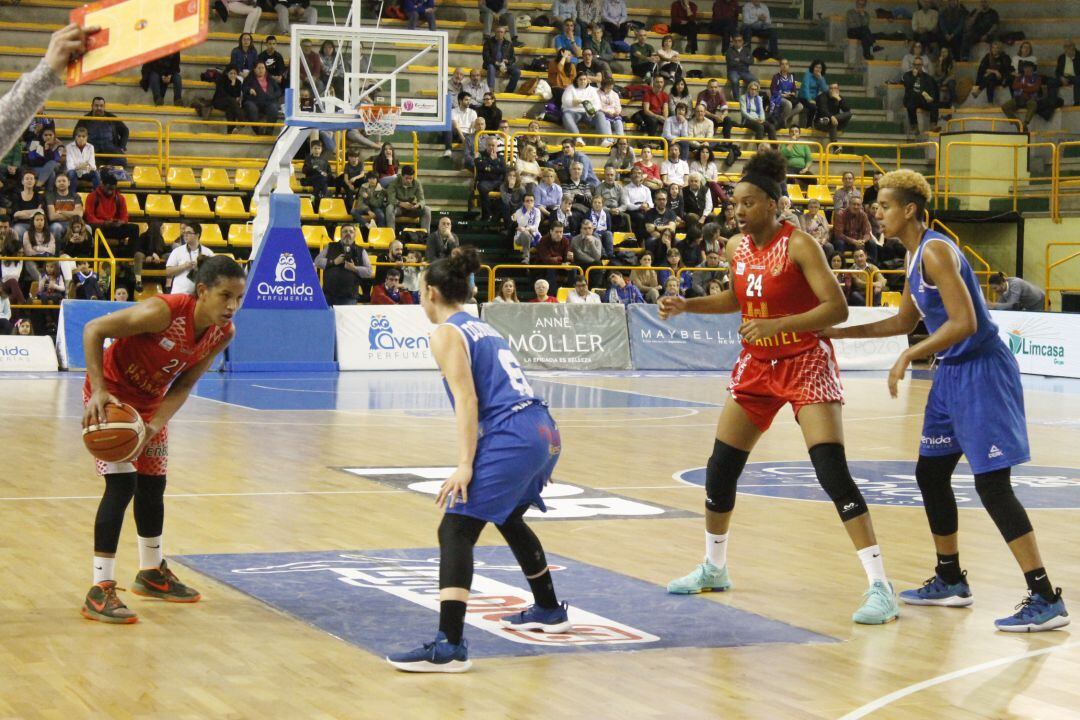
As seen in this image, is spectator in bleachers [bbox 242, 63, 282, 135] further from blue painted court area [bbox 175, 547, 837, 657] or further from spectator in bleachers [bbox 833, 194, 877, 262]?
blue painted court area [bbox 175, 547, 837, 657]

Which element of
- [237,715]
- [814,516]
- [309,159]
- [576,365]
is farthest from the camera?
[309,159]

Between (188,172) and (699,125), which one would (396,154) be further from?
(699,125)

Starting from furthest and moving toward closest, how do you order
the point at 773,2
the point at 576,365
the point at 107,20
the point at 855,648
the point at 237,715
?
the point at 773,2 < the point at 576,365 < the point at 855,648 < the point at 237,715 < the point at 107,20

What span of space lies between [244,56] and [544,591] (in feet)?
71.4

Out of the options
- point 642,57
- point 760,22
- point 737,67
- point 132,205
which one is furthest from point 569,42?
point 132,205

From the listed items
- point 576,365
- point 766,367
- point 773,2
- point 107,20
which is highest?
point 773,2

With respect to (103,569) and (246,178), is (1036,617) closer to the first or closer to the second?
(103,569)

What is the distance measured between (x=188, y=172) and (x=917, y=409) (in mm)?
13202

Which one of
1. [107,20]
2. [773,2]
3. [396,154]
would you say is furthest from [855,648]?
[773,2]

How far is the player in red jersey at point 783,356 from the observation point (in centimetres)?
702

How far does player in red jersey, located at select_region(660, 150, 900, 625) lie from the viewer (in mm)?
7020

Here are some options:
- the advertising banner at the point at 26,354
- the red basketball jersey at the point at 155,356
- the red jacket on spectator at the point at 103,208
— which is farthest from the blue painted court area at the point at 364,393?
the red basketball jersey at the point at 155,356

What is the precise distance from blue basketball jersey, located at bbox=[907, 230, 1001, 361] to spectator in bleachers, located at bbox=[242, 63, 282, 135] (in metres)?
21.0

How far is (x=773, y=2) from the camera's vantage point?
35.6 metres
